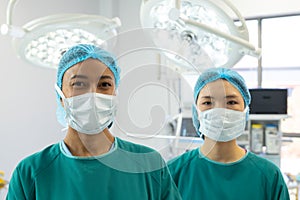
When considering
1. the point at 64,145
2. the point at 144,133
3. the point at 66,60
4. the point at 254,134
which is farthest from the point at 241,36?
the point at 254,134

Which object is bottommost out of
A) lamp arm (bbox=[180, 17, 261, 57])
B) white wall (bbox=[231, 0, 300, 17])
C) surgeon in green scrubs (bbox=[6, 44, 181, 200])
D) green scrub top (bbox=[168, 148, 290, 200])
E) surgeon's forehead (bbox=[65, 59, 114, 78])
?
green scrub top (bbox=[168, 148, 290, 200])

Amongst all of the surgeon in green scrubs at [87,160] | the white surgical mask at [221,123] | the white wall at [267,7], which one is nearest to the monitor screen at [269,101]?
the white wall at [267,7]

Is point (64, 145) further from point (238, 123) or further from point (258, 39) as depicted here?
point (258, 39)

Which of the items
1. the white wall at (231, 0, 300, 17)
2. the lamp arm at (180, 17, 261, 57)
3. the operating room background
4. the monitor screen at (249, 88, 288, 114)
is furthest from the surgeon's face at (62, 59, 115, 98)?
the white wall at (231, 0, 300, 17)

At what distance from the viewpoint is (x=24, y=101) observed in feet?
Result: 8.53

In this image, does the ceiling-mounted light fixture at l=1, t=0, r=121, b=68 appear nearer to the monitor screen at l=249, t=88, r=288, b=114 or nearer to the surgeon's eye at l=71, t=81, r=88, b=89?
the surgeon's eye at l=71, t=81, r=88, b=89

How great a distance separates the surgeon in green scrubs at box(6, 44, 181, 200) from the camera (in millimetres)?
805

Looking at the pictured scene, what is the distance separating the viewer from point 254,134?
2.45m

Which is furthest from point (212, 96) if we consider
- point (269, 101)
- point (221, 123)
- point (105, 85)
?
point (269, 101)

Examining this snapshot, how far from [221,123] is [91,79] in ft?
1.64

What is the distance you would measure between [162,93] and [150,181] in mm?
327

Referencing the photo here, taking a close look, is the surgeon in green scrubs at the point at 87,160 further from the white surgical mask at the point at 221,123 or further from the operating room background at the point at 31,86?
the white surgical mask at the point at 221,123

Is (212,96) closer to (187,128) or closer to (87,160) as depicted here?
(187,128)

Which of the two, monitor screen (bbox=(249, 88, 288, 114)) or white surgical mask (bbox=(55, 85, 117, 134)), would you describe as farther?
monitor screen (bbox=(249, 88, 288, 114))
